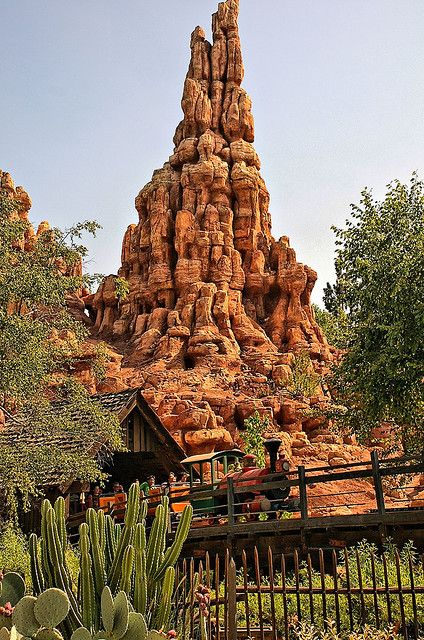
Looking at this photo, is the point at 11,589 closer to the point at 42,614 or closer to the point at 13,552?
the point at 42,614

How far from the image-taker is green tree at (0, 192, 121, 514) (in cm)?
1441

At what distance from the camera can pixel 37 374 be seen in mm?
15156

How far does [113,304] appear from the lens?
52.7 metres

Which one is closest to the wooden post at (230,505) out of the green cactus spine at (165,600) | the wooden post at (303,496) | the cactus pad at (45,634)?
the wooden post at (303,496)

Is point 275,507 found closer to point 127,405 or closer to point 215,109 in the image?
point 127,405

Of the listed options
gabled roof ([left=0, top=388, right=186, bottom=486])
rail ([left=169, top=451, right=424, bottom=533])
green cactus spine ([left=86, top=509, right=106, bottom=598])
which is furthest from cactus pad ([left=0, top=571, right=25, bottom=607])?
gabled roof ([left=0, top=388, right=186, bottom=486])

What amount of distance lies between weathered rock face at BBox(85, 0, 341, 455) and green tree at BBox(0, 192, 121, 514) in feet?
61.9

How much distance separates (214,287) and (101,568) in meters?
41.7

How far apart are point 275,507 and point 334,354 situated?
34500 millimetres

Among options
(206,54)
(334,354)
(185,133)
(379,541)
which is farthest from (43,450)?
(206,54)

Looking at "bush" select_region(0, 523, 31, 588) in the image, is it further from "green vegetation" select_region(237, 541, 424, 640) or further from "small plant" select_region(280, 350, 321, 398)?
"small plant" select_region(280, 350, 321, 398)

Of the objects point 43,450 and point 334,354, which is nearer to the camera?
point 43,450

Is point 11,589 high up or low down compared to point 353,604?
up

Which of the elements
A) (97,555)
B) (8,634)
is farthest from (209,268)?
(8,634)
